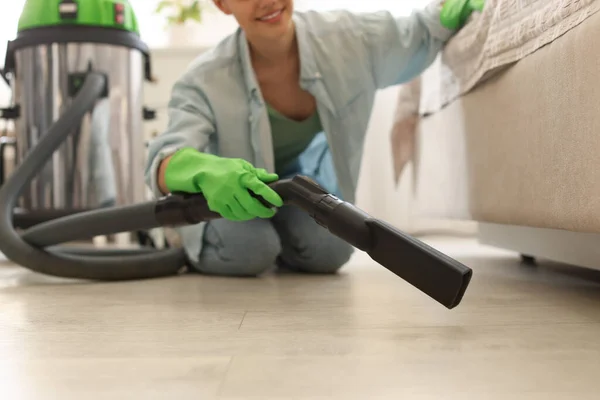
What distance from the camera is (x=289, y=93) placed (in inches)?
43.6

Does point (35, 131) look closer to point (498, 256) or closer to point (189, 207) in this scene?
point (189, 207)

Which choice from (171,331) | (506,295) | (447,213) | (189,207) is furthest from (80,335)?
(447,213)

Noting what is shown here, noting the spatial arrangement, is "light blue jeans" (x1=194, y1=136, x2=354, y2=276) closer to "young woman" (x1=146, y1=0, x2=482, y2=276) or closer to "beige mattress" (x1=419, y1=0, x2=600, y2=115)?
"young woman" (x1=146, y1=0, x2=482, y2=276)

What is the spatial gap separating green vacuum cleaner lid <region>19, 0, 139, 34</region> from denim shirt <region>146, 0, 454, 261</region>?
0.45m

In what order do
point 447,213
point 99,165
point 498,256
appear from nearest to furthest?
point 447,213
point 498,256
point 99,165

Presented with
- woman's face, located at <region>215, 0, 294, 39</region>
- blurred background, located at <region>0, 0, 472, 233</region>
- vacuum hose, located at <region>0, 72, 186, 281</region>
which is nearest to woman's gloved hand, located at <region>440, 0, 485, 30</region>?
woman's face, located at <region>215, 0, 294, 39</region>

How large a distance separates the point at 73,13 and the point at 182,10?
789 millimetres

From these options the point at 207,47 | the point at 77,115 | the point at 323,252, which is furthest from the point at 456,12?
the point at 207,47

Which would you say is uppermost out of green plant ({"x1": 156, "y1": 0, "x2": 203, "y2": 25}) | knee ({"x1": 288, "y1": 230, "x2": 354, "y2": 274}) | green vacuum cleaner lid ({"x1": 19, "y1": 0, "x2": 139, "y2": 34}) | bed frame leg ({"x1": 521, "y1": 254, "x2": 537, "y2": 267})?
green plant ({"x1": 156, "y1": 0, "x2": 203, "y2": 25})

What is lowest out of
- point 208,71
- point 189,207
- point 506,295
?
point 506,295

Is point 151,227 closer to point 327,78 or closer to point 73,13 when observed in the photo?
point 327,78

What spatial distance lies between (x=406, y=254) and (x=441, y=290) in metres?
0.05

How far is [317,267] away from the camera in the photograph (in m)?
1.12

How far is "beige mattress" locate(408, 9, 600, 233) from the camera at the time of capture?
621 millimetres
